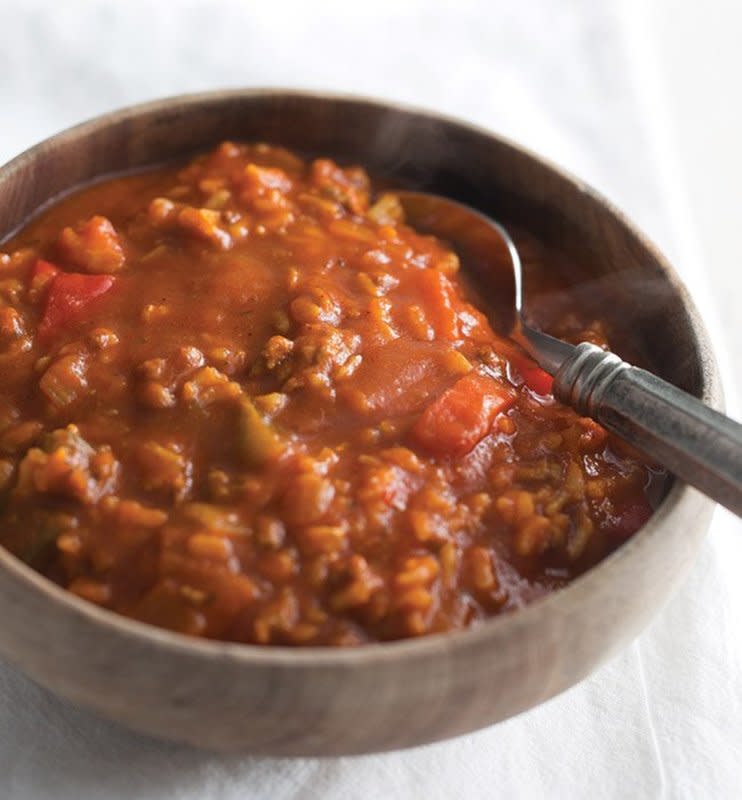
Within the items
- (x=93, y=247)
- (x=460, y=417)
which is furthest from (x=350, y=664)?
(x=93, y=247)

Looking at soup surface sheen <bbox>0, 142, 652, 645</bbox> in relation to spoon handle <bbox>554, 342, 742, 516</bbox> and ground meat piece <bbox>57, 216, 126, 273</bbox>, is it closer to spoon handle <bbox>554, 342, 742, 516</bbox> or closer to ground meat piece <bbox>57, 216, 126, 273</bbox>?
ground meat piece <bbox>57, 216, 126, 273</bbox>

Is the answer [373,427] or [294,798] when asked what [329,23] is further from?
[294,798]

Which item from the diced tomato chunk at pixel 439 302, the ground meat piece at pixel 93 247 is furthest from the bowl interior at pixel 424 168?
the diced tomato chunk at pixel 439 302

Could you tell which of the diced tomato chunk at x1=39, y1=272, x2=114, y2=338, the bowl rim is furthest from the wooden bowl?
the diced tomato chunk at x1=39, y1=272, x2=114, y2=338

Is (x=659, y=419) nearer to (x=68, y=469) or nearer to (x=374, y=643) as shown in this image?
(x=374, y=643)

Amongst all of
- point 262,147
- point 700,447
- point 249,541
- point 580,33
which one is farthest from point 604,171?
point 249,541

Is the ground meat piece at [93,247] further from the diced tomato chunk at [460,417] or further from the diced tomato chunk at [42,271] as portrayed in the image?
the diced tomato chunk at [460,417]
